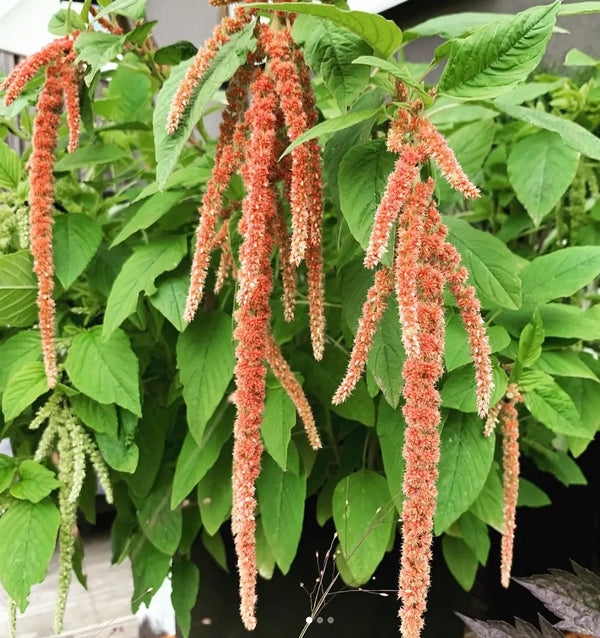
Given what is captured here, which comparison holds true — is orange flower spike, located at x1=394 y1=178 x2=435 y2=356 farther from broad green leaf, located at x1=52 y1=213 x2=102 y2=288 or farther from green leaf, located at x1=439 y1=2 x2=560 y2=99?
broad green leaf, located at x1=52 y1=213 x2=102 y2=288

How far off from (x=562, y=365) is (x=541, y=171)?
0.60ft

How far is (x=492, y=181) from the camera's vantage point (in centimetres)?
69

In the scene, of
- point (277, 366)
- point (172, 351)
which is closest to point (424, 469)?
point (277, 366)

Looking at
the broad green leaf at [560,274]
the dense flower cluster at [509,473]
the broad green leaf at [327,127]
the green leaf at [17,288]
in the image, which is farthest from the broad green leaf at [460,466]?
the green leaf at [17,288]

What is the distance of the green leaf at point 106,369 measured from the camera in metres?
0.46

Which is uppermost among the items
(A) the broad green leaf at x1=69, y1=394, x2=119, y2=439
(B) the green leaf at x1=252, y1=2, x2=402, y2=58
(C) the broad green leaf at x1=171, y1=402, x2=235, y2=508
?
(B) the green leaf at x1=252, y1=2, x2=402, y2=58

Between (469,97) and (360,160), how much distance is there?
7cm

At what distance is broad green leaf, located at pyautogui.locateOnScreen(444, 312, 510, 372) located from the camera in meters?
0.42

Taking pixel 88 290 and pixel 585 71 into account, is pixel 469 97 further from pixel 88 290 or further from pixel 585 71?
pixel 585 71

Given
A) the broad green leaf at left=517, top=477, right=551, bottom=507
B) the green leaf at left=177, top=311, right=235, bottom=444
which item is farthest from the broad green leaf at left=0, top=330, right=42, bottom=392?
the broad green leaf at left=517, top=477, right=551, bottom=507

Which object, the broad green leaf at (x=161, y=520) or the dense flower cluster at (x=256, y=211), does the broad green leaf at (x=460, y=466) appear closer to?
the dense flower cluster at (x=256, y=211)

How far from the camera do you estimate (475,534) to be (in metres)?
0.55

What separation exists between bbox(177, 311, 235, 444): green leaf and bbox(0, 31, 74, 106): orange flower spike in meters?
0.20

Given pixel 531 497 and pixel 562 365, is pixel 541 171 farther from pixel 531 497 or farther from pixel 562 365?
pixel 531 497
